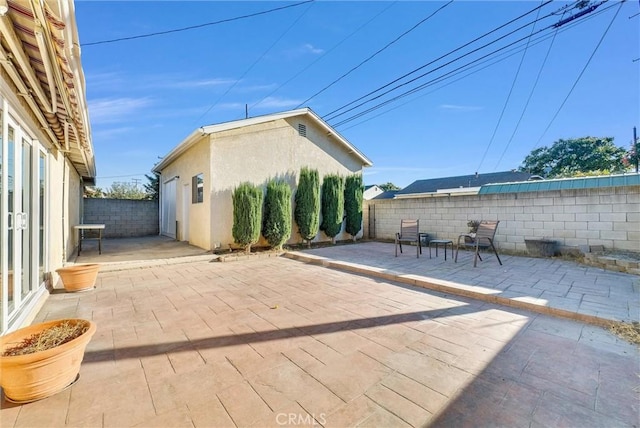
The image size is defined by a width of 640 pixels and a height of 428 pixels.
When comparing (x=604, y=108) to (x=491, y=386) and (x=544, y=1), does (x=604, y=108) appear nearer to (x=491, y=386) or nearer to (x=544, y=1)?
(x=544, y=1)

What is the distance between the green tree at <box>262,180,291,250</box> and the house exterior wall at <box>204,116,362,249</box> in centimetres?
59

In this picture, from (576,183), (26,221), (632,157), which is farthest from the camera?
(632,157)

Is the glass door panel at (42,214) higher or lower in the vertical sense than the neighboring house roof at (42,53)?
lower

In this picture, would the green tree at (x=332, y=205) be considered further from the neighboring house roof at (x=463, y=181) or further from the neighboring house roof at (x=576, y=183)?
the neighboring house roof at (x=463, y=181)

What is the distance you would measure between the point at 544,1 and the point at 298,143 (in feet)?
22.8

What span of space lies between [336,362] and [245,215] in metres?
5.51

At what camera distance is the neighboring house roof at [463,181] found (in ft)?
59.7

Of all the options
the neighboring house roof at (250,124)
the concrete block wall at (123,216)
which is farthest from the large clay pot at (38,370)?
the concrete block wall at (123,216)

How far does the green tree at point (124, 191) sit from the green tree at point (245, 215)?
16.0m

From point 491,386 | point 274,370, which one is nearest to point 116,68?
point 274,370

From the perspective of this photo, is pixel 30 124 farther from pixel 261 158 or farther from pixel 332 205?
pixel 332 205

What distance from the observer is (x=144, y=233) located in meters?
12.2

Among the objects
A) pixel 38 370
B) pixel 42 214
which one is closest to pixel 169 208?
pixel 42 214

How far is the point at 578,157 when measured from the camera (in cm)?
2202
